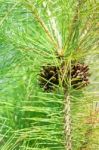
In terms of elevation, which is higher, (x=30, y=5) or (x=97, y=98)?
(x=30, y=5)

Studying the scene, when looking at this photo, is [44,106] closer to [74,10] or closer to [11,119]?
[11,119]

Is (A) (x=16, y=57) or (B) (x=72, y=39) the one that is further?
(A) (x=16, y=57)

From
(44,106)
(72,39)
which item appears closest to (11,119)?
(44,106)
